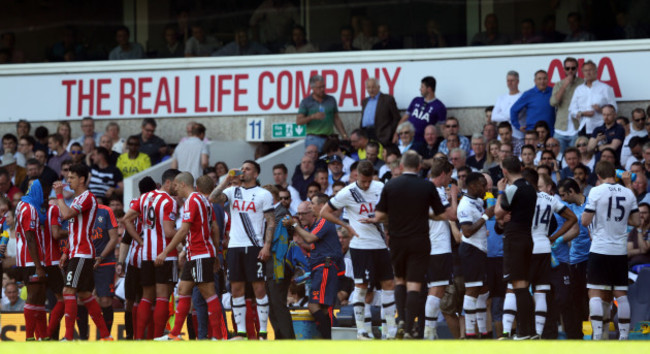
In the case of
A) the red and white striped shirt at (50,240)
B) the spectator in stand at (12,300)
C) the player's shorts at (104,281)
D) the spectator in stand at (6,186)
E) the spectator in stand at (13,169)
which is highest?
the spectator in stand at (13,169)

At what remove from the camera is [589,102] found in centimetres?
1805

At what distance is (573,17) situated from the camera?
65.5 feet

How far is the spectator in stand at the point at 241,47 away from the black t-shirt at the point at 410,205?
10.2 m

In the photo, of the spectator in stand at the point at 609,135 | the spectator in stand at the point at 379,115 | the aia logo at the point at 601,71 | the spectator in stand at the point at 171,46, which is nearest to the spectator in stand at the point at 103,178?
the spectator in stand at the point at 171,46

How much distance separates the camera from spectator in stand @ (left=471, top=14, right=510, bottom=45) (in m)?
20.3

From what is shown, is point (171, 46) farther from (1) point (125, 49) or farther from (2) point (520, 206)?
(2) point (520, 206)

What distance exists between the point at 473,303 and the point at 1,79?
13.0 m

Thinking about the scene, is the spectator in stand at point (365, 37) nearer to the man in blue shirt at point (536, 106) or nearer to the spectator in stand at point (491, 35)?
the spectator in stand at point (491, 35)

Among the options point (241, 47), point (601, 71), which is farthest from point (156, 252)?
point (601, 71)

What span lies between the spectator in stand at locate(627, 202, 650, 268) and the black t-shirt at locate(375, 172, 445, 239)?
4165 mm

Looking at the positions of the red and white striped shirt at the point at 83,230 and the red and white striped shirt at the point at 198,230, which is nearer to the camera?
the red and white striped shirt at the point at 198,230

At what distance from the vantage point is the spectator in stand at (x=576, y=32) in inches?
781

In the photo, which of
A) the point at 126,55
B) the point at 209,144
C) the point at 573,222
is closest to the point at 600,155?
the point at 573,222

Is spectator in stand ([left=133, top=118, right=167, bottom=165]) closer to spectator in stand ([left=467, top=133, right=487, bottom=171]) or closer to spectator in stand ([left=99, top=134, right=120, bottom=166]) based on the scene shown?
→ spectator in stand ([left=99, top=134, right=120, bottom=166])
